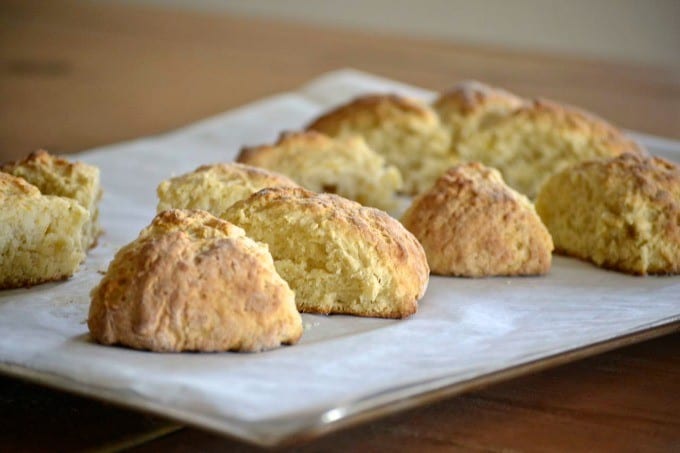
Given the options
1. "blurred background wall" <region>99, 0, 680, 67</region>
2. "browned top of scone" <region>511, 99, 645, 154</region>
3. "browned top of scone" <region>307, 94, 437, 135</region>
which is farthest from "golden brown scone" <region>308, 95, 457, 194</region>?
"blurred background wall" <region>99, 0, 680, 67</region>

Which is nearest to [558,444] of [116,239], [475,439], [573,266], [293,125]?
[475,439]

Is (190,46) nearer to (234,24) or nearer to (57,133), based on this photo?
(234,24)

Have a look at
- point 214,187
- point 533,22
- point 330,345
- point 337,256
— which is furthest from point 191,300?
point 533,22

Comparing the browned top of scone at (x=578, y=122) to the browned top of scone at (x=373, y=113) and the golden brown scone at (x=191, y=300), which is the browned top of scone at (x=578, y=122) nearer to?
the browned top of scone at (x=373, y=113)


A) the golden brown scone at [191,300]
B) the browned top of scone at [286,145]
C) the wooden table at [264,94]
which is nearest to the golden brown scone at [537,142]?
the browned top of scone at [286,145]

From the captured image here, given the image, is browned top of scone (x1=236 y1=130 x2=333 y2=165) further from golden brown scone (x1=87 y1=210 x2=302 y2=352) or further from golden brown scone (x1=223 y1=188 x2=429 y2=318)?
golden brown scone (x1=87 y1=210 x2=302 y2=352)

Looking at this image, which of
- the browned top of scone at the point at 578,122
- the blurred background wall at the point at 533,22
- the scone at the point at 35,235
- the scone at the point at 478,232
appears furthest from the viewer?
the blurred background wall at the point at 533,22
